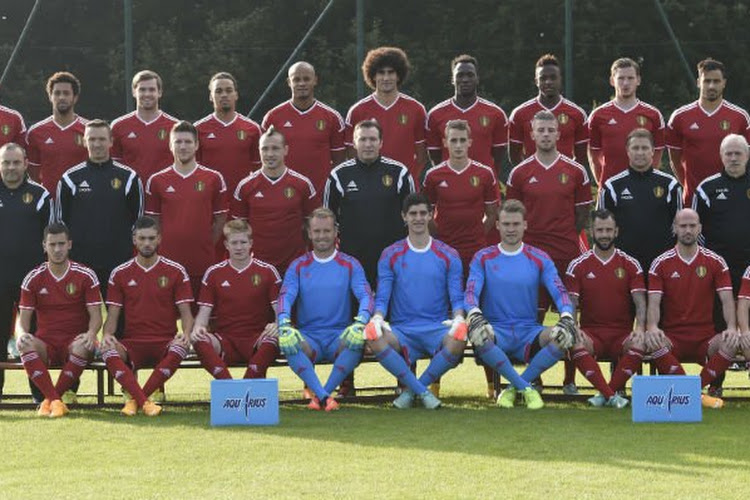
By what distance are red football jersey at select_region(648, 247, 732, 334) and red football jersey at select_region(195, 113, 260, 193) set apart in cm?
286

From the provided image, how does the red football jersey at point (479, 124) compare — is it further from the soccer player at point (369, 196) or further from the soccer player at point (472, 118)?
the soccer player at point (369, 196)

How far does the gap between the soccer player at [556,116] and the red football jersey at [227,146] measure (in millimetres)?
1831

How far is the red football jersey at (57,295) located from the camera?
27.2ft

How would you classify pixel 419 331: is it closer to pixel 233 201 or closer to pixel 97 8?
pixel 233 201

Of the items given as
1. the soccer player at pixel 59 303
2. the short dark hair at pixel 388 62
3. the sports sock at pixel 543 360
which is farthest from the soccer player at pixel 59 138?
the sports sock at pixel 543 360

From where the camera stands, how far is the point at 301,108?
30.9 ft

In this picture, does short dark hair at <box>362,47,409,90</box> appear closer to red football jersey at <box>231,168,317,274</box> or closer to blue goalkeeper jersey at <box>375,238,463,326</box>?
red football jersey at <box>231,168,317,274</box>

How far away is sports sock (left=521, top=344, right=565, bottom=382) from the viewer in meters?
8.00

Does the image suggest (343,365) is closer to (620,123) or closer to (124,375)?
(124,375)

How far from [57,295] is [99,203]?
0.69m

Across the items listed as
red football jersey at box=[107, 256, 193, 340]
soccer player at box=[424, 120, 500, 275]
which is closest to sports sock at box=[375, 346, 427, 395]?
soccer player at box=[424, 120, 500, 275]

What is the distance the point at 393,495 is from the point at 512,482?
562 millimetres

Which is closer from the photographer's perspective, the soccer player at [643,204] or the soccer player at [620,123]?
the soccer player at [643,204]

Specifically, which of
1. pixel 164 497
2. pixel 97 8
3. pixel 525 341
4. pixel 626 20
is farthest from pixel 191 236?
pixel 97 8
